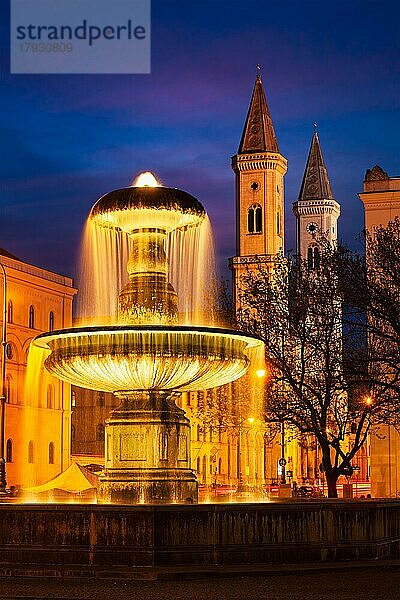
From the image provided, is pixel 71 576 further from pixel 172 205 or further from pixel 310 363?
pixel 310 363

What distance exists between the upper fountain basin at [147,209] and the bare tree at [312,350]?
1378 centimetres

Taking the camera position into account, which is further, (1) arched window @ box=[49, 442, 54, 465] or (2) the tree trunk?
(1) arched window @ box=[49, 442, 54, 465]

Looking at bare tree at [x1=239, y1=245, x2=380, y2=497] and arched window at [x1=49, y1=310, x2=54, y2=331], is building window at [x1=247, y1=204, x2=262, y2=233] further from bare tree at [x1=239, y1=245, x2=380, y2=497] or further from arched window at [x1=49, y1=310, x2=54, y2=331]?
bare tree at [x1=239, y1=245, x2=380, y2=497]

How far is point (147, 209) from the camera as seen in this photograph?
1664 cm

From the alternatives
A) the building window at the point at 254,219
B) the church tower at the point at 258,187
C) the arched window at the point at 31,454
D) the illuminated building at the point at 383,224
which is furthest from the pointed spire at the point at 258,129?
the illuminated building at the point at 383,224

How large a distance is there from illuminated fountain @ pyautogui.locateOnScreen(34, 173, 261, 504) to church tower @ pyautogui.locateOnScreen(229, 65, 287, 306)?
85344 mm

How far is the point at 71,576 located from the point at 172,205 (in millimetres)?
6209

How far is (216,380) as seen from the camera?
1672cm

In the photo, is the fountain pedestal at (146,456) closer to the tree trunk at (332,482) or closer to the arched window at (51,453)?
the tree trunk at (332,482)

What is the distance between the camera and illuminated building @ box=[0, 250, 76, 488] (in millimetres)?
62594

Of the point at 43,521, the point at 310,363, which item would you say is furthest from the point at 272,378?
the point at 43,521

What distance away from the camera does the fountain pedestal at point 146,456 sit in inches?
620

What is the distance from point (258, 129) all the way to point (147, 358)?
89375mm

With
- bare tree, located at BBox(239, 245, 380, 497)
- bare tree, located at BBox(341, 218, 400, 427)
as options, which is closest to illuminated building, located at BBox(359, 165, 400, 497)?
bare tree, located at BBox(239, 245, 380, 497)
